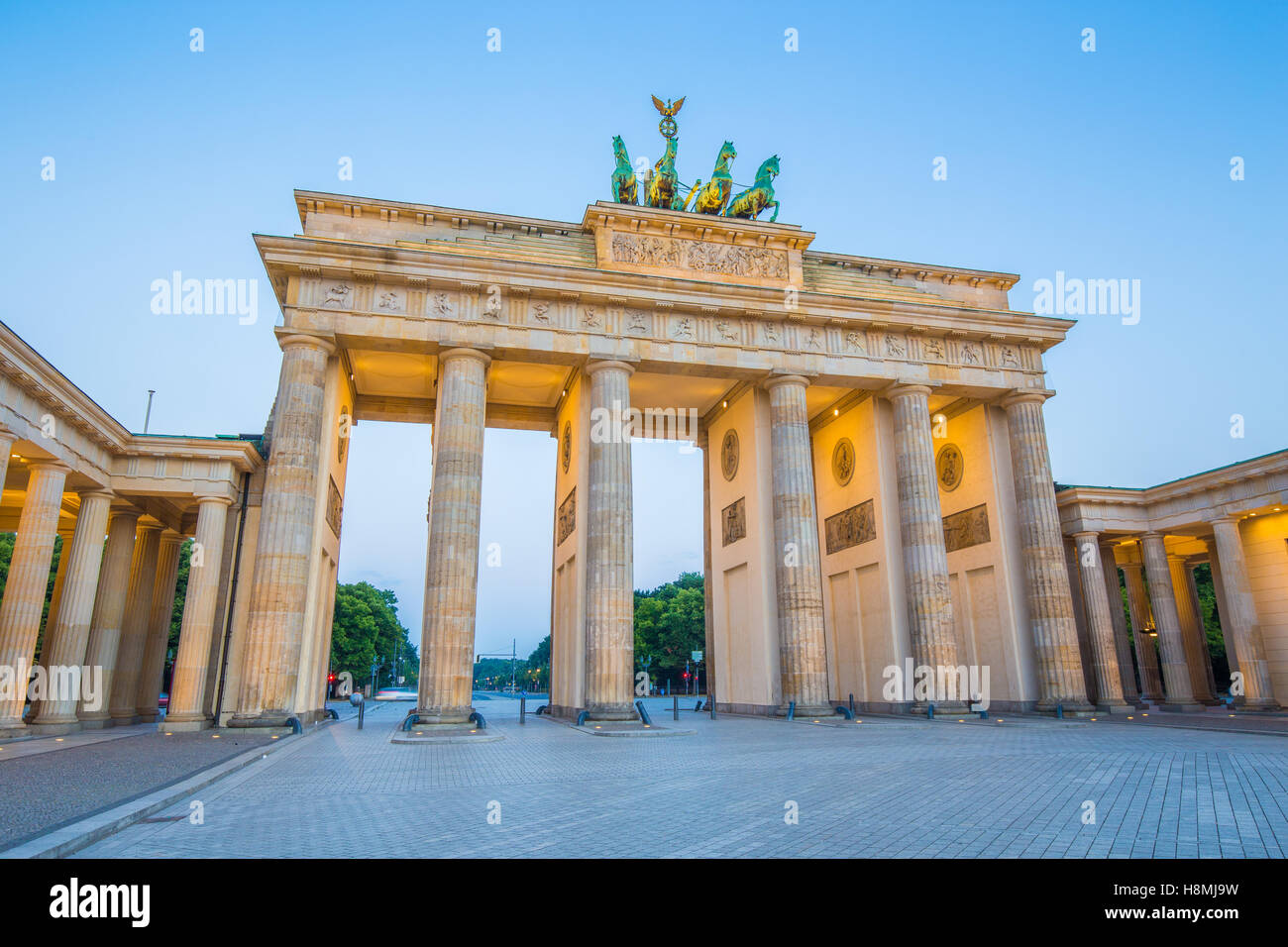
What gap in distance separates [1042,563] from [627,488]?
15.6 meters

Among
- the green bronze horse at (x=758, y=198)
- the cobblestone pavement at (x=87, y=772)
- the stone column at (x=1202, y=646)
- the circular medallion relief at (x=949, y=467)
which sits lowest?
the cobblestone pavement at (x=87, y=772)

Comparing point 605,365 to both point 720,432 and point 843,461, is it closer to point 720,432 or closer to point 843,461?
point 720,432

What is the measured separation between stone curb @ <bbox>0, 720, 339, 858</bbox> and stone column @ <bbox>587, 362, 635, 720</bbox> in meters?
12.0

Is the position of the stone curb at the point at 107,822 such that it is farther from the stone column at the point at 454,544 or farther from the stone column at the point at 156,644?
the stone column at the point at 156,644

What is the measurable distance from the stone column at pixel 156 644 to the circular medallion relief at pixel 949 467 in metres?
31.2

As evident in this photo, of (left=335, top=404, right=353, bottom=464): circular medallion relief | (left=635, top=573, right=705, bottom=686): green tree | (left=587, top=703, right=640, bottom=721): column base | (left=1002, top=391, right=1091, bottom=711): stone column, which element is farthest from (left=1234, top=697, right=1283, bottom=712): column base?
(left=635, top=573, right=705, bottom=686): green tree

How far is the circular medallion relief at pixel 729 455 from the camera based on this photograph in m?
30.9

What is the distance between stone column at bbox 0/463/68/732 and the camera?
1991cm

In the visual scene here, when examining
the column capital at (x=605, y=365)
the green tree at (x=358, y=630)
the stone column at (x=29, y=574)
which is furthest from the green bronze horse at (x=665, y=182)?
the green tree at (x=358, y=630)

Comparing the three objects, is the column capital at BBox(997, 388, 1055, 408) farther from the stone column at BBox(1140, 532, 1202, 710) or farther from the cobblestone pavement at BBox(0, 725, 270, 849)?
the cobblestone pavement at BBox(0, 725, 270, 849)

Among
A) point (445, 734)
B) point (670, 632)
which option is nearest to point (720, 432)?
point (445, 734)

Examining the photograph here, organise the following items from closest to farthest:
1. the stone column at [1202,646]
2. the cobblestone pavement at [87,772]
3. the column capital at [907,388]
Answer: the cobblestone pavement at [87,772]
the column capital at [907,388]
the stone column at [1202,646]
